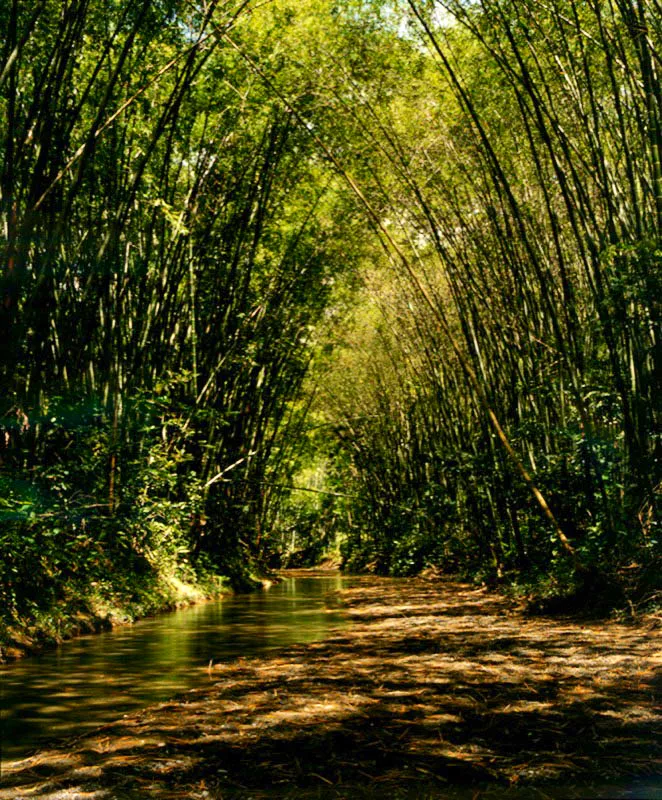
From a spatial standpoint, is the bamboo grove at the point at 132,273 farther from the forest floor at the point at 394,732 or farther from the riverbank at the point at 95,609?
the forest floor at the point at 394,732

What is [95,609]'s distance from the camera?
4227 mm

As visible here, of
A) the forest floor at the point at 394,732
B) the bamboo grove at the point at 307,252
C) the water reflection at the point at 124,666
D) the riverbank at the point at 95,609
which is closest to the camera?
the forest floor at the point at 394,732

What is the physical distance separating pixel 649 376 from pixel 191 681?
2.49 metres

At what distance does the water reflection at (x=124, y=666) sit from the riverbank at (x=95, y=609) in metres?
0.10

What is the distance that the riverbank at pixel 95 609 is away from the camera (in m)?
3.27

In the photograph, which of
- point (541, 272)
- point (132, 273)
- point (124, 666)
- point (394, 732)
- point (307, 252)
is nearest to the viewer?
point (394, 732)

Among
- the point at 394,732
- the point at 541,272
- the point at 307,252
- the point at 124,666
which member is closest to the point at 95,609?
the point at 124,666

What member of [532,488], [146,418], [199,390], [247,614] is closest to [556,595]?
[532,488]

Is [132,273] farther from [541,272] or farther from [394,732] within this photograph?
[394,732]

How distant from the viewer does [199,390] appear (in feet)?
22.4

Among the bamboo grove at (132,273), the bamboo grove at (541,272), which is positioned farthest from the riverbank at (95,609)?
the bamboo grove at (541,272)

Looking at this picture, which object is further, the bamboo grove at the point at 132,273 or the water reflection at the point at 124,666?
the bamboo grove at the point at 132,273

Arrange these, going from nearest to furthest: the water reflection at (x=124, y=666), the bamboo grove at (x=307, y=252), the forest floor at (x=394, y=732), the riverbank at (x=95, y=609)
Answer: the forest floor at (x=394, y=732)
the water reflection at (x=124, y=666)
the riverbank at (x=95, y=609)
the bamboo grove at (x=307, y=252)

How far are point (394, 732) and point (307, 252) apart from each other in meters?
6.28
